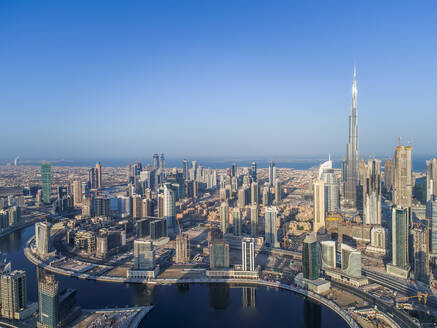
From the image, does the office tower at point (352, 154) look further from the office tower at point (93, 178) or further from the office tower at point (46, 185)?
the office tower at point (93, 178)

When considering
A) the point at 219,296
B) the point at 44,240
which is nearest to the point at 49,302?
the point at 219,296

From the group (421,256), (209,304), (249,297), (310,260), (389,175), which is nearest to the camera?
(209,304)

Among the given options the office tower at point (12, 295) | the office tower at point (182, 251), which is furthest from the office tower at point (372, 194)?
the office tower at point (12, 295)

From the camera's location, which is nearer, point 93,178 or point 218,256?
point 218,256

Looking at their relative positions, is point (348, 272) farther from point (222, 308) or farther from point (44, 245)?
point (44, 245)

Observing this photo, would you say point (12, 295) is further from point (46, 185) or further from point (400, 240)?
point (46, 185)

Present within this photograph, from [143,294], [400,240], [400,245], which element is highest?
[400,240]

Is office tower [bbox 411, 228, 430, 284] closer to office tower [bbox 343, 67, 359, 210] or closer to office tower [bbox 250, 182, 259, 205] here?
office tower [bbox 343, 67, 359, 210]

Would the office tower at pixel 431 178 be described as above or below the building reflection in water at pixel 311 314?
above
